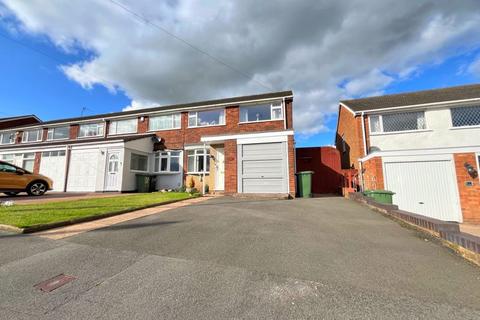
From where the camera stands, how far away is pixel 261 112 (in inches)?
583

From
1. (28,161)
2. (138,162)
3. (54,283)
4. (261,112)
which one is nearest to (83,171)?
(138,162)

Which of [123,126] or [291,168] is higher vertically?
[123,126]

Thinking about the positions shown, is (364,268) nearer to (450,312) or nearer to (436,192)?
(450,312)

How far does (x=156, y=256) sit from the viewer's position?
3422 millimetres

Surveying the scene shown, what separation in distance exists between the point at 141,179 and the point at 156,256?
1231cm

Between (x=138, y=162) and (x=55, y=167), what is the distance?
238 inches

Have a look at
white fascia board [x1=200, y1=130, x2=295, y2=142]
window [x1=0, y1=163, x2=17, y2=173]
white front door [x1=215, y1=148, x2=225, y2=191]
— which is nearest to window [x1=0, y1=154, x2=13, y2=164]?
window [x1=0, y1=163, x2=17, y2=173]

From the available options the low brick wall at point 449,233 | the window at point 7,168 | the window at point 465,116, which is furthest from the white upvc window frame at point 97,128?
the window at point 465,116

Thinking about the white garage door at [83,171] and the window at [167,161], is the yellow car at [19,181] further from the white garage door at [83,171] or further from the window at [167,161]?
the window at [167,161]

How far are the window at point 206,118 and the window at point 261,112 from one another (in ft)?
5.10

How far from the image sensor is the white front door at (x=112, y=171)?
13.9 m

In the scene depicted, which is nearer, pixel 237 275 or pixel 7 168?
pixel 237 275

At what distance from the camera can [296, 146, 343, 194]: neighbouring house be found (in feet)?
57.3

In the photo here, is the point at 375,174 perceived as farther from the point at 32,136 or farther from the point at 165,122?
the point at 32,136
